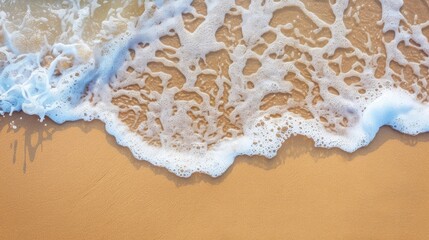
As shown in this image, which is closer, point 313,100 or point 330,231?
point 330,231

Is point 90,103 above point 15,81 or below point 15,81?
below

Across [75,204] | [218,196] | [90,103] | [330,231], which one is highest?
[90,103]

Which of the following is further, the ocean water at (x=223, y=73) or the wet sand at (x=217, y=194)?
the ocean water at (x=223, y=73)

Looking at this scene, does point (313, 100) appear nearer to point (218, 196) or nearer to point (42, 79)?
point (218, 196)

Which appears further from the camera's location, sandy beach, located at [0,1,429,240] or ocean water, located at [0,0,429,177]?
ocean water, located at [0,0,429,177]

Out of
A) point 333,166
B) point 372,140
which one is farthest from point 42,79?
point 372,140
